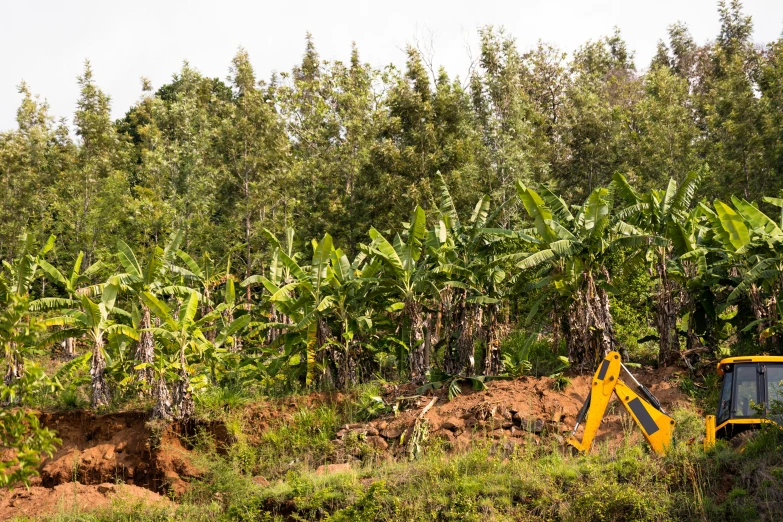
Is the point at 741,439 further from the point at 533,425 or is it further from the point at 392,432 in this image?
the point at 392,432

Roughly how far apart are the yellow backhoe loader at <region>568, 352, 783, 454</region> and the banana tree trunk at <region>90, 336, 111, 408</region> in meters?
9.35

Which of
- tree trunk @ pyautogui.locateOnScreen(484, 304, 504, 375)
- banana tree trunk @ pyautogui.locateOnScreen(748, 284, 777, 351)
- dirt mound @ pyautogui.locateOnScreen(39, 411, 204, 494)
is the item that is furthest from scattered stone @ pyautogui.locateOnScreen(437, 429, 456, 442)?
banana tree trunk @ pyautogui.locateOnScreen(748, 284, 777, 351)

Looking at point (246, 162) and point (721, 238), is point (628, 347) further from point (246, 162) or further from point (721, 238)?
point (246, 162)

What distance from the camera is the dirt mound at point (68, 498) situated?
43.5 feet

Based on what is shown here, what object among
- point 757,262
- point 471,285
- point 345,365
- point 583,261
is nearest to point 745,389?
point 757,262

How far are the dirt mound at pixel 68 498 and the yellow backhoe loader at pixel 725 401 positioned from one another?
7523 millimetres

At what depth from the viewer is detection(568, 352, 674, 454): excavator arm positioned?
36.3 feet

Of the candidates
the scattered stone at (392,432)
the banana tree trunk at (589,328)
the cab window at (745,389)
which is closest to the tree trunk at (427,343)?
the scattered stone at (392,432)

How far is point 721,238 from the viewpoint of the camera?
1390cm

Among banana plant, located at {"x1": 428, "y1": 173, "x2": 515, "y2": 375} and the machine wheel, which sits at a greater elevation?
banana plant, located at {"x1": 428, "y1": 173, "x2": 515, "y2": 375}

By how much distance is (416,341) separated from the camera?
1502cm

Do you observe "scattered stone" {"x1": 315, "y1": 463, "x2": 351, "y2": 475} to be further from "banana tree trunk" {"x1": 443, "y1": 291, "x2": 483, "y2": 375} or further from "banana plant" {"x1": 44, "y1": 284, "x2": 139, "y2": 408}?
"banana plant" {"x1": 44, "y1": 284, "x2": 139, "y2": 408}

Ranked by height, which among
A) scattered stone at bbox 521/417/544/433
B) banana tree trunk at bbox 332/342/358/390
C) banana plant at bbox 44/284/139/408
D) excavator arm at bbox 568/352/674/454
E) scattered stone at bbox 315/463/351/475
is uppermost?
banana plant at bbox 44/284/139/408

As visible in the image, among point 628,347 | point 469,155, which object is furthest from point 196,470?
point 469,155
